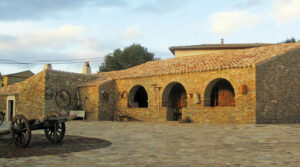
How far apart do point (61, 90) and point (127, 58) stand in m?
17.8

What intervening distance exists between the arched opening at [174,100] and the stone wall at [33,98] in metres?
7.55

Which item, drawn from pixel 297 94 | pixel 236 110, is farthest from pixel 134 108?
pixel 297 94

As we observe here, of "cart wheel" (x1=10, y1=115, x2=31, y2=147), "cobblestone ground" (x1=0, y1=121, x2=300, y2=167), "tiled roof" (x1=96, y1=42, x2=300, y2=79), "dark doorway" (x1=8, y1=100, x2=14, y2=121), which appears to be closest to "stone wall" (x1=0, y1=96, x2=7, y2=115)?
"dark doorway" (x1=8, y1=100, x2=14, y2=121)

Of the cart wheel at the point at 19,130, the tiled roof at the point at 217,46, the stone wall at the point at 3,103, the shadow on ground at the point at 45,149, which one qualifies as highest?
the tiled roof at the point at 217,46

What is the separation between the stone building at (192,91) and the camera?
13977 mm

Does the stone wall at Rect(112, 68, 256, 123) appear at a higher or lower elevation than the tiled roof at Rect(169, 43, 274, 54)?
lower

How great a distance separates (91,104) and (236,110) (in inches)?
369

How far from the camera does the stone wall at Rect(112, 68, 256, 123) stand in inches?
543

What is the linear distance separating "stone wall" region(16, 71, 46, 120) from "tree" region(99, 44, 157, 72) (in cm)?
1701

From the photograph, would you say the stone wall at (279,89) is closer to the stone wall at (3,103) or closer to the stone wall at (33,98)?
the stone wall at (33,98)

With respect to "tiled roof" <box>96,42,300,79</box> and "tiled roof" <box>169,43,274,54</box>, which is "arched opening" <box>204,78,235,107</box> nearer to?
"tiled roof" <box>96,42,300,79</box>

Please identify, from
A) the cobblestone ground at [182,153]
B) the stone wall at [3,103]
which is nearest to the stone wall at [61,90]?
the stone wall at [3,103]

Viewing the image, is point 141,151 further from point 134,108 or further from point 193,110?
point 134,108

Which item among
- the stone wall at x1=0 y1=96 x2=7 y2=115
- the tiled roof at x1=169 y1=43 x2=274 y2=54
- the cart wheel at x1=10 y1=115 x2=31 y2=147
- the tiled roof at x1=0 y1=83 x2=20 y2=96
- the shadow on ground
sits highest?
the tiled roof at x1=169 y1=43 x2=274 y2=54
